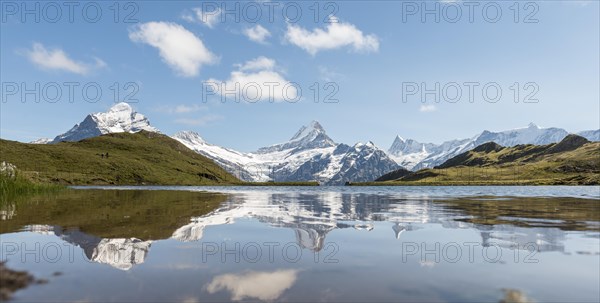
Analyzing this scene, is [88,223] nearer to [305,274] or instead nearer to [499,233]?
[305,274]

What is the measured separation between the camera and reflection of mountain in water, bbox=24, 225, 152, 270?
12312mm

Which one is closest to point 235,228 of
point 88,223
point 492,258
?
point 88,223

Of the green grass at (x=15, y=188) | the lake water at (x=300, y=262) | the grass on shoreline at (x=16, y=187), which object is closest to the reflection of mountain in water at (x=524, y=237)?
the lake water at (x=300, y=262)

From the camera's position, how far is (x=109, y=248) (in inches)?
564

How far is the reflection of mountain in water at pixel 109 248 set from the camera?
40.4ft

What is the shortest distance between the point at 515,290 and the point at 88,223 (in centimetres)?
2136

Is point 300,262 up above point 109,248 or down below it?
below

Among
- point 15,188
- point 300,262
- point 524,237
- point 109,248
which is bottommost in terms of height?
point 524,237

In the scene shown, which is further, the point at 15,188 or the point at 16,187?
the point at 16,187

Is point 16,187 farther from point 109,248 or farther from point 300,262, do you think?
point 300,262

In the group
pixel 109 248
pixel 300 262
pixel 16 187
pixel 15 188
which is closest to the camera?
pixel 300 262

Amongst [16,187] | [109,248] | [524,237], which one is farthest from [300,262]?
[16,187]

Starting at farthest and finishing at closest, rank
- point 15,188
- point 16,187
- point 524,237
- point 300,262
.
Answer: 1. point 16,187
2. point 15,188
3. point 524,237
4. point 300,262

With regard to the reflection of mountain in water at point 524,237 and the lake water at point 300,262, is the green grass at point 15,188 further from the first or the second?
the reflection of mountain in water at point 524,237
